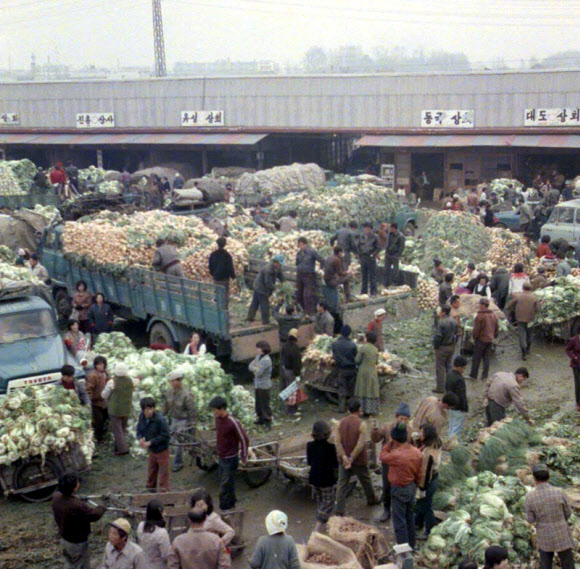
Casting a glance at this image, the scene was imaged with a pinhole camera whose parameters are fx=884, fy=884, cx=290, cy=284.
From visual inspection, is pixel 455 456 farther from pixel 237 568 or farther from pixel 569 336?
pixel 569 336

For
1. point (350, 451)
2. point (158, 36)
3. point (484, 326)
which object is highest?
point (158, 36)

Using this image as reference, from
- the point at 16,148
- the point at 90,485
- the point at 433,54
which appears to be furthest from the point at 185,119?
the point at 433,54

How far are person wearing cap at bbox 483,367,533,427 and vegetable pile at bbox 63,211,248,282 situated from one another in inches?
295

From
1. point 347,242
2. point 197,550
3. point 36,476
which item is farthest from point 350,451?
point 347,242

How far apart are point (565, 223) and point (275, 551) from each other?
17.5 meters

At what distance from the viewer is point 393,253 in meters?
19.4

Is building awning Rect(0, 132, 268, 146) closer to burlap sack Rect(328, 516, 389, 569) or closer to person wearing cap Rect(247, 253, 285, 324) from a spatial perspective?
person wearing cap Rect(247, 253, 285, 324)

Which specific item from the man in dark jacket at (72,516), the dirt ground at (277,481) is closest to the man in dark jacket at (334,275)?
the dirt ground at (277,481)

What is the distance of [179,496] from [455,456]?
11.1ft

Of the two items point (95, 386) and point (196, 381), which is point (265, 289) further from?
point (95, 386)

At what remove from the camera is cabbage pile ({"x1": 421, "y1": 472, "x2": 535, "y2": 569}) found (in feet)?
28.8

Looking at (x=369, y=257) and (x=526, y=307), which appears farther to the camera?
(x=369, y=257)

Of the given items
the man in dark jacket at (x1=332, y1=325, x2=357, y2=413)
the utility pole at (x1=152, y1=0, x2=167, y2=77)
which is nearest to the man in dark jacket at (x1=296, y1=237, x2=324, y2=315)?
the man in dark jacket at (x1=332, y1=325, x2=357, y2=413)

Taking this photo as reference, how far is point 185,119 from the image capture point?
1750 inches
